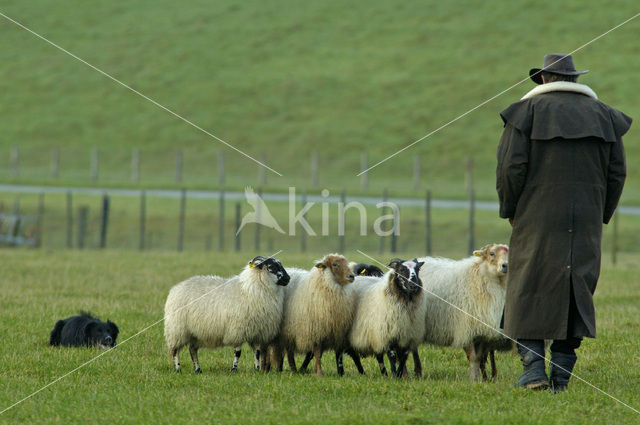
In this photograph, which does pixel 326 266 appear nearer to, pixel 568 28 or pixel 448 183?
pixel 448 183

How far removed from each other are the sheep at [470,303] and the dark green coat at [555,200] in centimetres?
118

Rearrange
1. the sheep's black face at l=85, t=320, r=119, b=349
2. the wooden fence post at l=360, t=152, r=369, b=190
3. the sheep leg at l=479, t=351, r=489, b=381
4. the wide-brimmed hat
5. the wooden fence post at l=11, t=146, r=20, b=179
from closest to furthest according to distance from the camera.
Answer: the wide-brimmed hat
the sheep leg at l=479, t=351, r=489, b=381
the sheep's black face at l=85, t=320, r=119, b=349
the wooden fence post at l=360, t=152, r=369, b=190
the wooden fence post at l=11, t=146, r=20, b=179

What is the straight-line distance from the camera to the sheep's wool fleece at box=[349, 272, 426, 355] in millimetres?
9077

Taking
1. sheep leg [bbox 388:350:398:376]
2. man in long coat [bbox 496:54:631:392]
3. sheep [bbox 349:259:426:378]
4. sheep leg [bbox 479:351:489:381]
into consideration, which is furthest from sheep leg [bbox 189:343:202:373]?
man in long coat [bbox 496:54:631:392]

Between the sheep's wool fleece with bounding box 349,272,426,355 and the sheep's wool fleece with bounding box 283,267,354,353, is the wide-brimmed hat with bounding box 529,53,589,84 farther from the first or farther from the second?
the sheep's wool fleece with bounding box 283,267,354,353

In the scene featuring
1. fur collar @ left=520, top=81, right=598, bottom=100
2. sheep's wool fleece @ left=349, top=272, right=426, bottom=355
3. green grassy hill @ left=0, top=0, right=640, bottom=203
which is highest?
green grassy hill @ left=0, top=0, right=640, bottom=203

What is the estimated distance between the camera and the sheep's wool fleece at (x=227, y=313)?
30.7 ft

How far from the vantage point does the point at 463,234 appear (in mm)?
31562

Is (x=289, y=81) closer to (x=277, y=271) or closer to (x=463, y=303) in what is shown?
(x=277, y=271)

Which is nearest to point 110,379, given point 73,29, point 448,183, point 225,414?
point 225,414

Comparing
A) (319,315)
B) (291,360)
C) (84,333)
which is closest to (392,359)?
(319,315)

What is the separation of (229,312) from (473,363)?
2526mm

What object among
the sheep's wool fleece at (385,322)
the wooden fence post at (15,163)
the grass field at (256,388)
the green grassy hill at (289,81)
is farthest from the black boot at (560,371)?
the wooden fence post at (15,163)

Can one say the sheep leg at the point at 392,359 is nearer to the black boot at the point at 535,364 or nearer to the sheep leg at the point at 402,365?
the sheep leg at the point at 402,365
